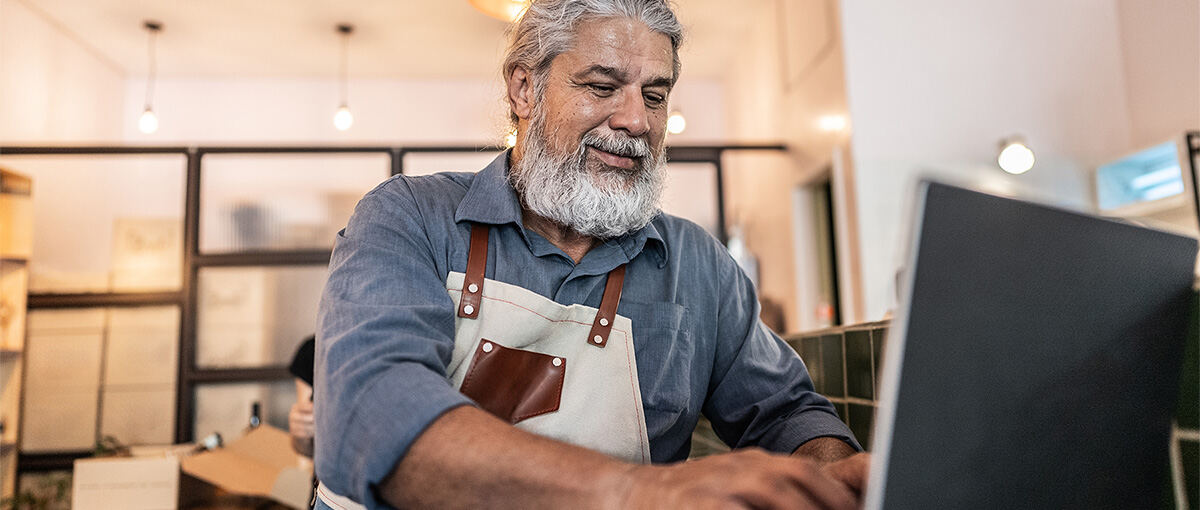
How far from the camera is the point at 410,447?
0.65 meters

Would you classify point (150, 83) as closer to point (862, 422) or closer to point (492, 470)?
point (862, 422)

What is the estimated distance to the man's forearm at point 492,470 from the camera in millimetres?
596

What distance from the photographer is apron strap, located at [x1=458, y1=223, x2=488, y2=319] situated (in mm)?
1001

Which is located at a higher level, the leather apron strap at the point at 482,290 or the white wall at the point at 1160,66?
the white wall at the point at 1160,66

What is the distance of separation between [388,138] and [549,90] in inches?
196

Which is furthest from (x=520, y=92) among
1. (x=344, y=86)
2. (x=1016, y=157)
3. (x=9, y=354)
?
(x=344, y=86)

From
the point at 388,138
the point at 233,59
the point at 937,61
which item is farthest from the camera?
the point at 388,138

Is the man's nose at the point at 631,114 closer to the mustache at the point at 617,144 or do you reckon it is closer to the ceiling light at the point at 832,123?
the mustache at the point at 617,144

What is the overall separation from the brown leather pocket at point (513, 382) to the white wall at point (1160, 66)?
8.28ft

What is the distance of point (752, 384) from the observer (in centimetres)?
111

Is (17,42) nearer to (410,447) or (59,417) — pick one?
(59,417)

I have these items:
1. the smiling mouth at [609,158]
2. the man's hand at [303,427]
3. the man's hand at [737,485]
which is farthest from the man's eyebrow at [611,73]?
the man's hand at [303,427]

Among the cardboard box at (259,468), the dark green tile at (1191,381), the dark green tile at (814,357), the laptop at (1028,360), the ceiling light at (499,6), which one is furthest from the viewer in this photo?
the cardboard box at (259,468)

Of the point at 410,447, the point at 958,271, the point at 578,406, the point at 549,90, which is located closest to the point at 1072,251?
the point at 958,271
